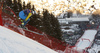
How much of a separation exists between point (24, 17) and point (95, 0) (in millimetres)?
74610

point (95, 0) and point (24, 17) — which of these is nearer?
point (24, 17)

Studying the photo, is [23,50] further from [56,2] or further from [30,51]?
[56,2]

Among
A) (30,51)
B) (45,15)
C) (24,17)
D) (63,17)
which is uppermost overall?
(30,51)

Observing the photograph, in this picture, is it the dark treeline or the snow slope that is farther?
the dark treeline

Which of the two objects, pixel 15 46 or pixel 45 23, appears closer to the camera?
pixel 15 46

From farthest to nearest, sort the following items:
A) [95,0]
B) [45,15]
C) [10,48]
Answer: [95,0] < [45,15] < [10,48]

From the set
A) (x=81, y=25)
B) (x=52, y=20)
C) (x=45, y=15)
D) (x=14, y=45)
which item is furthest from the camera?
(x=81, y=25)

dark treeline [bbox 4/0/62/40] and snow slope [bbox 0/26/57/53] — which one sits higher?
snow slope [bbox 0/26/57/53]

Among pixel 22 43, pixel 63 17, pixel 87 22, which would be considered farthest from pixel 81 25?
pixel 22 43

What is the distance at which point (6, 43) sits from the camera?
272 cm

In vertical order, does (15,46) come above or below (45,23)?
above

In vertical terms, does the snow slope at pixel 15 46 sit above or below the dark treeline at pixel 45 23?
above

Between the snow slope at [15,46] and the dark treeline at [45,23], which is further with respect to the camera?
the dark treeline at [45,23]

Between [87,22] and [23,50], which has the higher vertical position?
[23,50]
